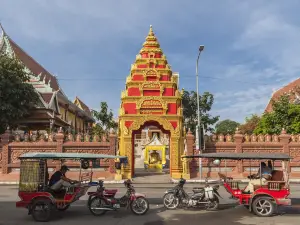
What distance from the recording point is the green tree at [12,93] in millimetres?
26438

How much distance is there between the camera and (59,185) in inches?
405

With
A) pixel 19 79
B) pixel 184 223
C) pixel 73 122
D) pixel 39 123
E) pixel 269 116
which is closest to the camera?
pixel 184 223

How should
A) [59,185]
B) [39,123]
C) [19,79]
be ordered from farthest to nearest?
[39,123] < [19,79] < [59,185]

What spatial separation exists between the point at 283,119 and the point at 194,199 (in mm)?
21576

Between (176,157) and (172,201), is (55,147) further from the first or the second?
(172,201)

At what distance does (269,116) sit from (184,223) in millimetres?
24165

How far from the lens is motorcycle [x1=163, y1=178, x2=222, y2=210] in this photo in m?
11.0

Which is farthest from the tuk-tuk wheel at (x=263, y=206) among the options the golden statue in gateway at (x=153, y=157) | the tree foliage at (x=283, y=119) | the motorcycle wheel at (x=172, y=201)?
the golden statue in gateway at (x=153, y=157)

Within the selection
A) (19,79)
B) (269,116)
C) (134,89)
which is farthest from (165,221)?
(269,116)

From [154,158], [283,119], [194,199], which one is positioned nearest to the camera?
[194,199]

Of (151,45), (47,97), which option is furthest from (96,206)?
(47,97)

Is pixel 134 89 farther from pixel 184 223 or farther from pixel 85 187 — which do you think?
pixel 184 223

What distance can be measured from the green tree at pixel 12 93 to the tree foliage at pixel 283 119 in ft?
67.8

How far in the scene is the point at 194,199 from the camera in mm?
10992
